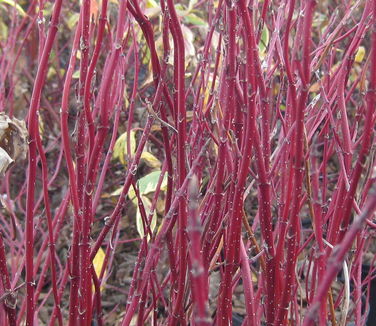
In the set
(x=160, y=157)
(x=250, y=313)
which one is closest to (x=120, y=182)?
(x=160, y=157)

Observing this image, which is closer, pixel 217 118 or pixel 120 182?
pixel 217 118

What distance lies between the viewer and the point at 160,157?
220 centimetres

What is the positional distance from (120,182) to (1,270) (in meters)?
1.21

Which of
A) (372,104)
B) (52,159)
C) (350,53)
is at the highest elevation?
(52,159)

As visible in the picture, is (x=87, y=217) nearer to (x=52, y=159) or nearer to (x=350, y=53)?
(x=350, y=53)

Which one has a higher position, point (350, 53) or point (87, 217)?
point (350, 53)

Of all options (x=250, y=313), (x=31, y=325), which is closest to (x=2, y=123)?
(x=31, y=325)

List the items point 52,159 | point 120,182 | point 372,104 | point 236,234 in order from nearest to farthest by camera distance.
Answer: point 372,104 < point 236,234 < point 120,182 < point 52,159

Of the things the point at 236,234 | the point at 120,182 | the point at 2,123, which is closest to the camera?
the point at 236,234

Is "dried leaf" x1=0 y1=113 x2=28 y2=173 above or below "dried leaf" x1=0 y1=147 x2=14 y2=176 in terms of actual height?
above

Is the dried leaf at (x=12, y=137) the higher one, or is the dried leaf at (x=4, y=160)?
the dried leaf at (x=12, y=137)

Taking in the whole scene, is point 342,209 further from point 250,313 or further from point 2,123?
point 2,123

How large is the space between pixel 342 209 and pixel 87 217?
37 cm

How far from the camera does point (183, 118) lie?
0.78 m
